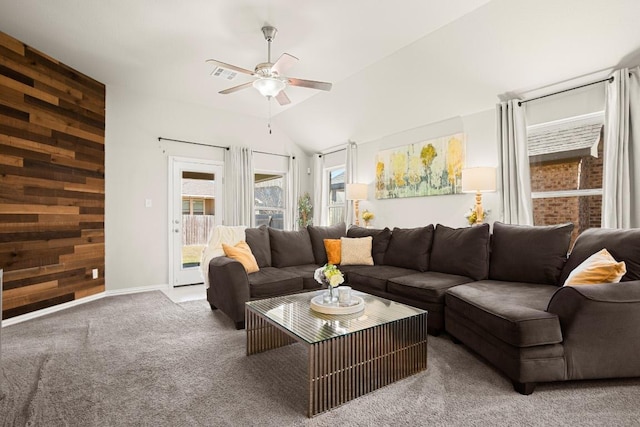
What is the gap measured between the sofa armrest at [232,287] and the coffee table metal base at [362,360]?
78 centimetres

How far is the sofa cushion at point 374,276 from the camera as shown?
3.45 m

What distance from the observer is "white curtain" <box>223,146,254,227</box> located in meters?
5.73

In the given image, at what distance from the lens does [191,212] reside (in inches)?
216

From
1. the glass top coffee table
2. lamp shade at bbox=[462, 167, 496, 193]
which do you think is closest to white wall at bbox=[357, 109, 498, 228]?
lamp shade at bbox=[462, 167, 496, 193]

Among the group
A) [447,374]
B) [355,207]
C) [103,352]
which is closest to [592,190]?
[447,374]

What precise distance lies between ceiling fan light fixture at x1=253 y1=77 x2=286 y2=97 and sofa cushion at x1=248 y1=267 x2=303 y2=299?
72.8 inches

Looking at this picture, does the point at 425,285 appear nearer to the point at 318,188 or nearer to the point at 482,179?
the point at 482,179

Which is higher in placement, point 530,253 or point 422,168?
point 422,168

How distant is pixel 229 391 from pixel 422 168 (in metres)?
3.81

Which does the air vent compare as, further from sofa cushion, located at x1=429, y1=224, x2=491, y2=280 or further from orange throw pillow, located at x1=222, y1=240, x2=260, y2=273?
sofa cushion, located at x1=429, y1=224, x2=491, y2=280

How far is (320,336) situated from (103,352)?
1884 mm

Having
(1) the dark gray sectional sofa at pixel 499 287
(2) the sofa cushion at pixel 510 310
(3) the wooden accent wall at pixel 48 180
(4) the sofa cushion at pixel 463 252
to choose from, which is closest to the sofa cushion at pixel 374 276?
(1) the dark gray sectional sofa at pixel 499 287

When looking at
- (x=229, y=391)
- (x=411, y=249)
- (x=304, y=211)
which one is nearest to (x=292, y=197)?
(x=304, y=211)

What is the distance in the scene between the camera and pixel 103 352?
2604 mm
